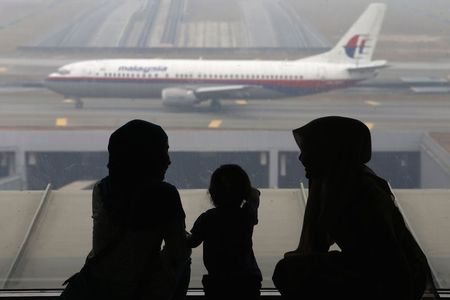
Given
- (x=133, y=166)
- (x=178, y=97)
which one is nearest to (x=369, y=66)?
(x=178, y=97)

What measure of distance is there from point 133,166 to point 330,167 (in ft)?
1.25

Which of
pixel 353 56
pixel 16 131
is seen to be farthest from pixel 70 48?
pixel 353 56

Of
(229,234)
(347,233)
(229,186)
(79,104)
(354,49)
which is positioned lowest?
(79,104)

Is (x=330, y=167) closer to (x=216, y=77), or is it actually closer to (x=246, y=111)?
(x=246, y=111)

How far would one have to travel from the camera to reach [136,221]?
4.16 ft

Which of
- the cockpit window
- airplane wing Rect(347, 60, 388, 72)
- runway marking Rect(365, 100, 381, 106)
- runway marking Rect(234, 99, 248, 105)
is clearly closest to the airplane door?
airplane wing Rect(347, 60, 388, 72)

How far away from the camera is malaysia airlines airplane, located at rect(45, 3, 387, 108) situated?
11875 millimetres

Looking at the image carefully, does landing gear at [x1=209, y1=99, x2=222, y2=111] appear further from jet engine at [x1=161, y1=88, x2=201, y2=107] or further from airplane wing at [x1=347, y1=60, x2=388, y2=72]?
airplane wing at [x1=347, y1=60, x2=388, y2=72]

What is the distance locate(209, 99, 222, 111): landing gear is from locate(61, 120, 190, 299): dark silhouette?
9.78 meters

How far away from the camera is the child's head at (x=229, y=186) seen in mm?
1654

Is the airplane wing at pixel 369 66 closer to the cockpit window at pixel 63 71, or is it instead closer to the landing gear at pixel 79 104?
the landing gear at pixel 79 104

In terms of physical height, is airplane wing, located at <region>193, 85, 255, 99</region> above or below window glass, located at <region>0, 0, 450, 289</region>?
below

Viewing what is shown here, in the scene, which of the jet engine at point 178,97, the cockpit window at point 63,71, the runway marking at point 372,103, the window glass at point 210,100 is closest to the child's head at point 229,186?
the window glass at point 210,100

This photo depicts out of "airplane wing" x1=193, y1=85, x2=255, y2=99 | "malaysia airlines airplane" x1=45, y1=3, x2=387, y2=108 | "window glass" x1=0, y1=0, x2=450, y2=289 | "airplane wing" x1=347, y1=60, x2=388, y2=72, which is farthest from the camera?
"airplane wing" x1=193, y1=85, x2=255, y2=99
